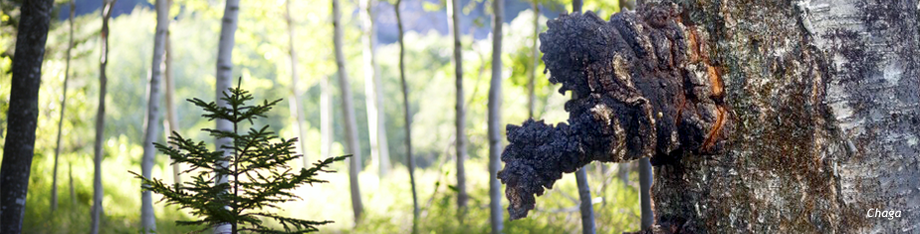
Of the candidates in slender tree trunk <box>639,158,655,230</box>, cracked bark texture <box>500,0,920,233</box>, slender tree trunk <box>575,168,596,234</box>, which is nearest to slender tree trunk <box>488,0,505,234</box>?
slender tree trunk <box>575,168,596,234</box>

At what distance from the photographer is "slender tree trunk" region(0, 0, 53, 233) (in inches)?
151

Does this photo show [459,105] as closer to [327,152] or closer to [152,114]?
[152,114]

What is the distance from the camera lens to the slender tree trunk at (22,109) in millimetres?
3842

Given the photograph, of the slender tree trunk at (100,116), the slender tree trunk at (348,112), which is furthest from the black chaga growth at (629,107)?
the slender tree trunk at (348,112)

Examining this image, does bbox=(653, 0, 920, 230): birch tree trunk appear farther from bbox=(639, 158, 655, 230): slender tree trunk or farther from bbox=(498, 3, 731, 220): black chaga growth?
bbox=(639, 158, 655, 230): slender tree trunk

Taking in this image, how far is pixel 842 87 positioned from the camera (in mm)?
1398

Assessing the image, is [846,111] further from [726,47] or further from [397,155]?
[397,155]

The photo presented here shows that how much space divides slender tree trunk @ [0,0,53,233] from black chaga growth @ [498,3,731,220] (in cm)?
339

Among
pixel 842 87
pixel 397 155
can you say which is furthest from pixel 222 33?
pixel 397 155

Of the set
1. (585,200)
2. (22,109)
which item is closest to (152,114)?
(22,109)

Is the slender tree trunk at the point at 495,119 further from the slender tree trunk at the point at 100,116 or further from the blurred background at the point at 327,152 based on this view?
the slender tree trunk at the point at 100,116

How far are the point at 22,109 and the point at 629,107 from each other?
147 inches

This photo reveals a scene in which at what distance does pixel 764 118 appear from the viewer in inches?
57.4

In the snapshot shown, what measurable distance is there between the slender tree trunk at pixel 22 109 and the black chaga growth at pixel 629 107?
339cm
